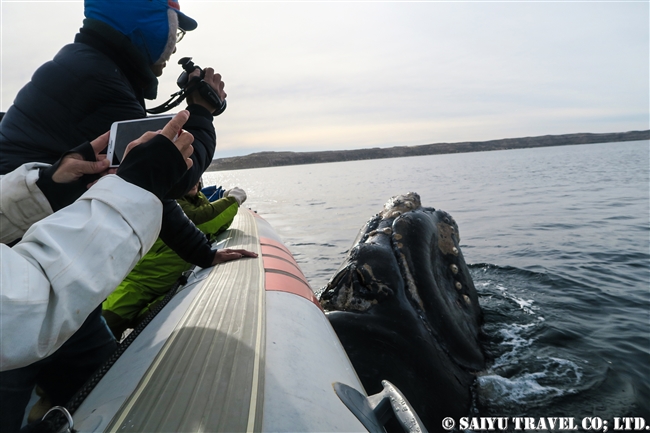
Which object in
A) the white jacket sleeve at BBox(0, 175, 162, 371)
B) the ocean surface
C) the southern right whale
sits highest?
the white jacket sleeve at BBox(0, 175, 162, 371)

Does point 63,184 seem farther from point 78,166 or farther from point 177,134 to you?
point 177,134

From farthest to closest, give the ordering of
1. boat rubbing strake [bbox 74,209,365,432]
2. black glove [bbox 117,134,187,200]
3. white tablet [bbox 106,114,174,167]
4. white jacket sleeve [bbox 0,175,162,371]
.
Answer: white tablet [bbox 106,114,174,167]
boat rubbing strake [bbox 74,209,365,432]
black glove [bbox 117,134,187,200]
white jacket sleeve [bbox 0,175,162,371]

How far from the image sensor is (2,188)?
1.70 meters

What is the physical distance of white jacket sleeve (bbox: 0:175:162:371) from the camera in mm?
885

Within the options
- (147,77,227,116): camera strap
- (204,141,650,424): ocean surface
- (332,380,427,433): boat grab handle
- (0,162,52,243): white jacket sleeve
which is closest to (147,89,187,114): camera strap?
(147,77,227,116): camera strap

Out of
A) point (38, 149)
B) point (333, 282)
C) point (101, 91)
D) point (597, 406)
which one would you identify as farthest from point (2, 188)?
point (597, 406)

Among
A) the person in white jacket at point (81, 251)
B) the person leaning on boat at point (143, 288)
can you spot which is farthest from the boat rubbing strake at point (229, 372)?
the person leaning on boat at point (143, 288)

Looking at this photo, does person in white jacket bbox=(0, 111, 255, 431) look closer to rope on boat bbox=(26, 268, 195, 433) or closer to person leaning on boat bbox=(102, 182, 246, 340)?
rope on boat bbox=(26, 268, 195, 433)

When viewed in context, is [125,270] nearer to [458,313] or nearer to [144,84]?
[144,84]

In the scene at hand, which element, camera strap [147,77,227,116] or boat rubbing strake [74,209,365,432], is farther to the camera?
camera strap [147,77,227,116]

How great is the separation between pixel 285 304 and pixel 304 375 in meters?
0.78

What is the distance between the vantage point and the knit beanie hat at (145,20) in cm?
208

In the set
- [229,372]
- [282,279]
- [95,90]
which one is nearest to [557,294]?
[282,279]

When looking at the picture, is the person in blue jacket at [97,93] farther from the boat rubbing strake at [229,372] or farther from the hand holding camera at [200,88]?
the boat rubbing strake at [229,372]
